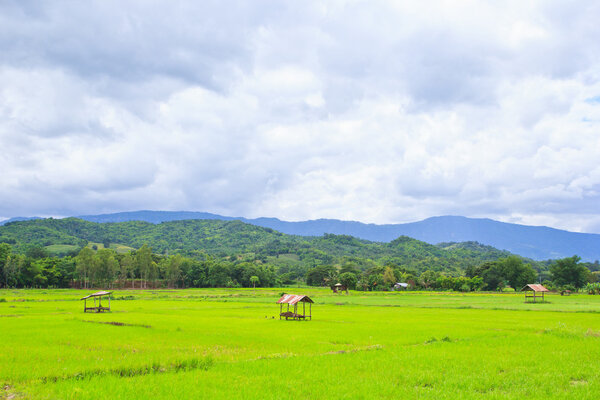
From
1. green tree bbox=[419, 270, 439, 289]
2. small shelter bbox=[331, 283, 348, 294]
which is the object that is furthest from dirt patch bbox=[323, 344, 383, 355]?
green tree bbox=[419, 270, 439, 289]

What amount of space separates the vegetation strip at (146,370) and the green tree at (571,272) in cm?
10381

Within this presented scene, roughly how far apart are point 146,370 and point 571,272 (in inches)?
4244

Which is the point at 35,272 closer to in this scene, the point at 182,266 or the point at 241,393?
the point at 182,266

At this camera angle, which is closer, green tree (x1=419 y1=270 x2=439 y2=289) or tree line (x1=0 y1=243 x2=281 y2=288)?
tree line (x1=0 y1=243 x2=281 y2=288)

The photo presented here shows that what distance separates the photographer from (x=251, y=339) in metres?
21.0

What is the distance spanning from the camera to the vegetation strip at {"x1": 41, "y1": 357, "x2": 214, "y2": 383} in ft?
40.9

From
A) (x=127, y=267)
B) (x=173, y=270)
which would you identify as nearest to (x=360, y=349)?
(x=173, y=270)

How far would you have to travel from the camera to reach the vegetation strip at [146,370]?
1247 centimetres

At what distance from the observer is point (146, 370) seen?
1376 cm

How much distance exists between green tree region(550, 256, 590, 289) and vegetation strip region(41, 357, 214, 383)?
104 meters

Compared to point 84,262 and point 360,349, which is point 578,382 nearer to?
point 360,349

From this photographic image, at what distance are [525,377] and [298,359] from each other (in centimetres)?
775

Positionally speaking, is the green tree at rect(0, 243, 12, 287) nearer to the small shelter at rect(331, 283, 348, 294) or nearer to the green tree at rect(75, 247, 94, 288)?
the green tree at rect(75, 247, 94, 288)

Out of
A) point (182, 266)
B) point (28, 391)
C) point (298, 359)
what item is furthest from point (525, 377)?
point (182, 266)
